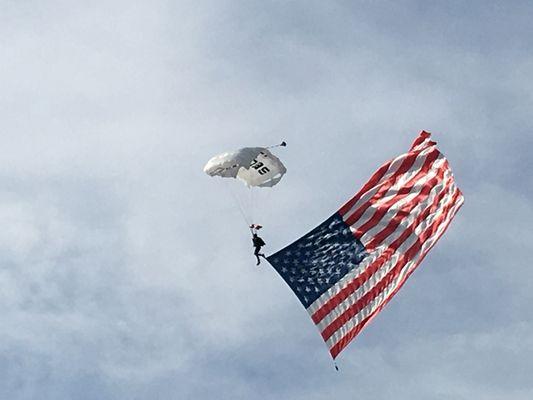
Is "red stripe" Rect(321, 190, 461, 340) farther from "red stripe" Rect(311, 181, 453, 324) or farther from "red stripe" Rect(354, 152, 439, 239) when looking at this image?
"red stripe" Rect(354, 152, 439, 239)

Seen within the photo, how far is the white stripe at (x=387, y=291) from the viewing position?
189 feet

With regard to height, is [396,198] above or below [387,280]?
above

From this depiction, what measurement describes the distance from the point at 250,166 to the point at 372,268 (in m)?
6.44

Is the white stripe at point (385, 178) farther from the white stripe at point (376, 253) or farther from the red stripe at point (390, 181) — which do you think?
the white stripe at point (376, 253)

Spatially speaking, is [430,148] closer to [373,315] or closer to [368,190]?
[368,190]

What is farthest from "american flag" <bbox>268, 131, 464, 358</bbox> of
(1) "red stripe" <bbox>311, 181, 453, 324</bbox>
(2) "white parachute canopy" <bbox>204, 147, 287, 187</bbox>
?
(2) "white parachute canopy" <bbox>204, 147, 287, 187</bbox>

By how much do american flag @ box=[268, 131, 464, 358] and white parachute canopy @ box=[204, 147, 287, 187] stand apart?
118 inches

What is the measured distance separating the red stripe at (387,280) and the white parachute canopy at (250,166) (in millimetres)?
6161

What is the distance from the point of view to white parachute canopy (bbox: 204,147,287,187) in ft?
195

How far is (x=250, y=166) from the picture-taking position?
2394 inches

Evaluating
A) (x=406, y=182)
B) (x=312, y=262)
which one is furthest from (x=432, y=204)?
(x=312, y=262)

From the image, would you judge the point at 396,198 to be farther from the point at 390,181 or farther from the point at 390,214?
the point at 390,181

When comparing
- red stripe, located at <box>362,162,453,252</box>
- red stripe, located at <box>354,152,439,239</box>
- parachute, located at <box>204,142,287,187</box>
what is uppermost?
parachute, located at <box>204,142,287,187</box>

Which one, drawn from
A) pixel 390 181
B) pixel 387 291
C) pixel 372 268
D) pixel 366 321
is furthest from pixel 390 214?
pixel 366 321
